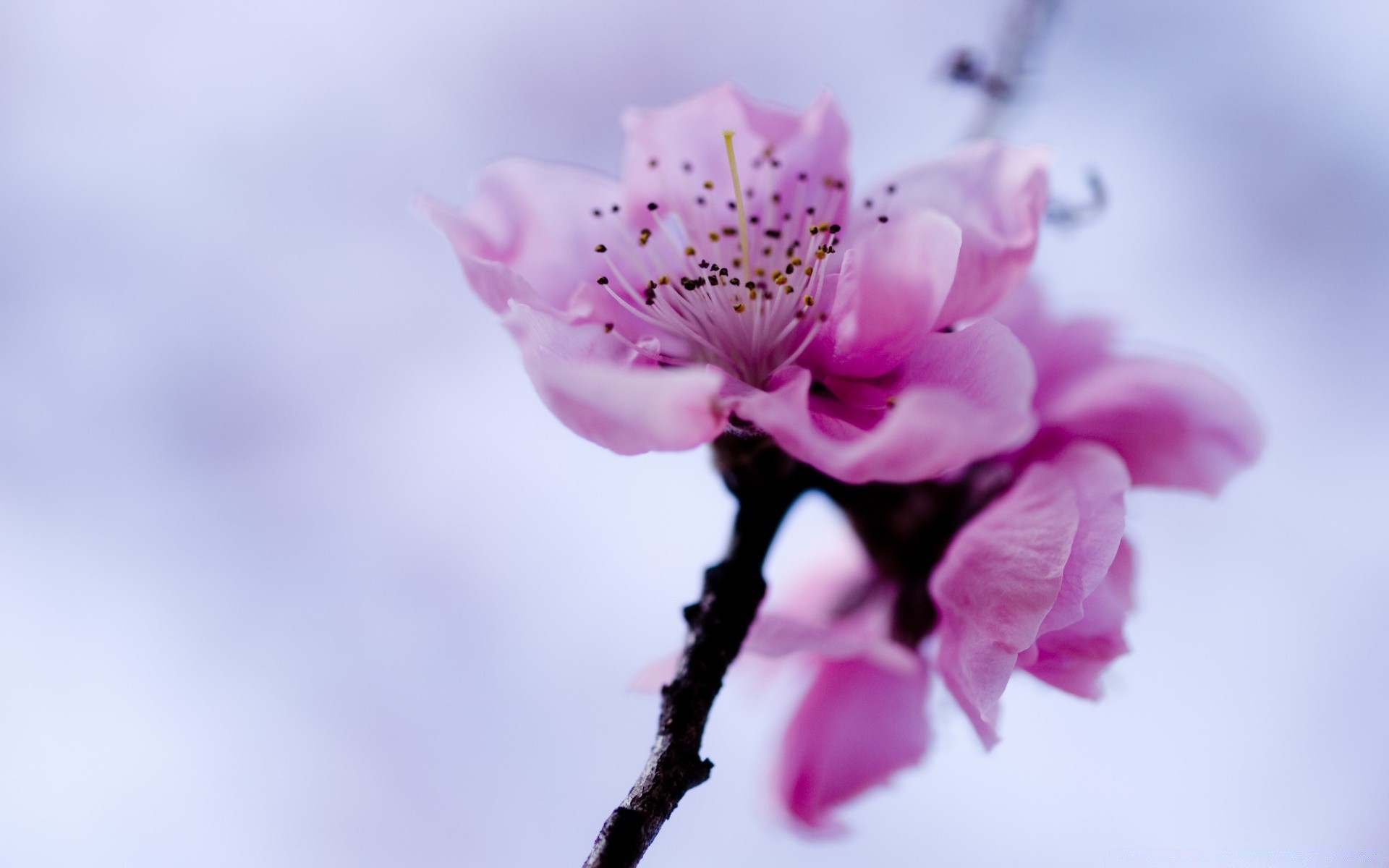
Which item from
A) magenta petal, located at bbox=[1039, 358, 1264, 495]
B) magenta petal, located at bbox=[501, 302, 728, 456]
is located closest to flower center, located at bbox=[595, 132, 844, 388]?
magenta petal, located at bbox=[501, 302, 728, 456]

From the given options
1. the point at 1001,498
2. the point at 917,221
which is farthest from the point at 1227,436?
the point at 917,221

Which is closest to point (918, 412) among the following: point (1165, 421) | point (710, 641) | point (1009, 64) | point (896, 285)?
point (896, 285)

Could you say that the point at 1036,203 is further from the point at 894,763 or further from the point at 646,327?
the point at 894,763

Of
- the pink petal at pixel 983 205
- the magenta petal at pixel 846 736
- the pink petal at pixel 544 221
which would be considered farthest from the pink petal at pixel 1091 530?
the pink petal at pixel 544 221

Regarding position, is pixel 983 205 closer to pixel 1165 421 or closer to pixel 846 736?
pixel 1165 421

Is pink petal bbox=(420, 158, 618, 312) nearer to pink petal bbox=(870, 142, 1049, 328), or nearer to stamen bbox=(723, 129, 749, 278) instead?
stamen bbox=(723, 129, 749, 278)

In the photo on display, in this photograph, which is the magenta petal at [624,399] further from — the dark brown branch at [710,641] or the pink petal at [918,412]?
the dark brown branch at [710,641]
